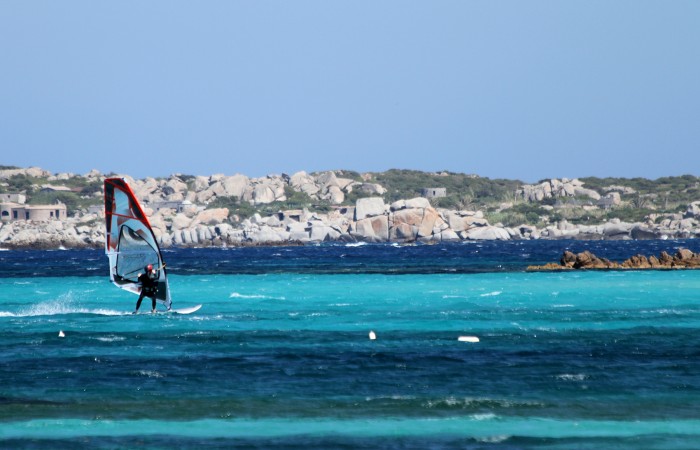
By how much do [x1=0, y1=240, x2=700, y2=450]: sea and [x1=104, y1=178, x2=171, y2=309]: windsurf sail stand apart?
167cm

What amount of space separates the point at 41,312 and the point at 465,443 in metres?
26.3

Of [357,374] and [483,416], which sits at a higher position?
[357,374]

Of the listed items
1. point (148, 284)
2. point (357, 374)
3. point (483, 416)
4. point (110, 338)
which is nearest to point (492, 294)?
point (148, 284)

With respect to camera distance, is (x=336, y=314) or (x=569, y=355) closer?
(x=569, y=355)

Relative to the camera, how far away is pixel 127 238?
32.9m

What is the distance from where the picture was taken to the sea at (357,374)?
1744cm

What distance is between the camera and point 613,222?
19375 cm

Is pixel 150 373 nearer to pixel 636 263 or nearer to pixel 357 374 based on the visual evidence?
pixel 357 374

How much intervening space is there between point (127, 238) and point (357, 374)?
1233cm

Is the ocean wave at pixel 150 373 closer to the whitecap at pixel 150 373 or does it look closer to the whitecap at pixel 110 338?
the whitecap at pixel 150 373

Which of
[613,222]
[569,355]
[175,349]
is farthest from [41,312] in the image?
[613,222]

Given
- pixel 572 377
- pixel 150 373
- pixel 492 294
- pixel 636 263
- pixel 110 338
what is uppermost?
pixel 636 263

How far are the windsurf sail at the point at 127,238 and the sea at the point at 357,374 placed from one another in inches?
65.8

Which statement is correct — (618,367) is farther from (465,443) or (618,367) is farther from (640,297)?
(640,297)
